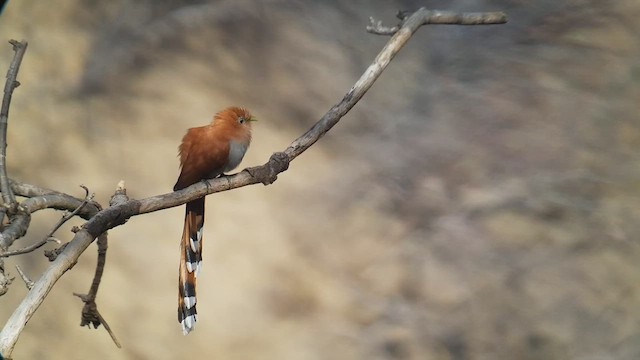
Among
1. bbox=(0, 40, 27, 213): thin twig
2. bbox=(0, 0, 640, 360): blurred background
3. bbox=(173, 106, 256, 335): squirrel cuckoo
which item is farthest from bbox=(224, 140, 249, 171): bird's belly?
bbox=(0, 0, 640, 360): blurred background

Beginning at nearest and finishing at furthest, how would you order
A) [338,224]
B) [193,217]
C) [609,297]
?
1. [193,217]
2. [609,297]
3. [338,224]

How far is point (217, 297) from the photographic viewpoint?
2.39 metres

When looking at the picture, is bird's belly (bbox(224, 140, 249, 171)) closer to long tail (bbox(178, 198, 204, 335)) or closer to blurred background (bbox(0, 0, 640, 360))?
long tail (bbox(178, 198, 204, 335))

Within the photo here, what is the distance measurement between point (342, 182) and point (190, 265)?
1.10 meters

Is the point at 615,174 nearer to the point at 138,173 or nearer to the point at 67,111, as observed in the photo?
the point at 138,173

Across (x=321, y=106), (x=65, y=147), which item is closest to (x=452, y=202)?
(x=321, y=106)

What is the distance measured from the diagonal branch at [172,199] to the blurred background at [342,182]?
897 millimetres

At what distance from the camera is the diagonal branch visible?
102 centimetres

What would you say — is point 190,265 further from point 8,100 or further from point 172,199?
point 8,100

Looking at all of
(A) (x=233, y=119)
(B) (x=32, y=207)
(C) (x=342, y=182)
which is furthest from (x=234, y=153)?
(C) (x=342, y=182)

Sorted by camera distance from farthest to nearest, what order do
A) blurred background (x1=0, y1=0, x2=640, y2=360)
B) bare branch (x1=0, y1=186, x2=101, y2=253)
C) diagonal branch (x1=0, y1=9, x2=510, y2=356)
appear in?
1. blurred background (x1=0, y1=0, x2=640, y2=360)
2. bare branch (x1=0, y1=186, x2=101, y2=253)
3. diagonal branch (x1=0, y1=9, x2=510, y2=356)

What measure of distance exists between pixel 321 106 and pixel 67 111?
876 mm

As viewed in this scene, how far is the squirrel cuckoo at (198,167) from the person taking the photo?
1455mm

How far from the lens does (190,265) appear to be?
146 centimetres
